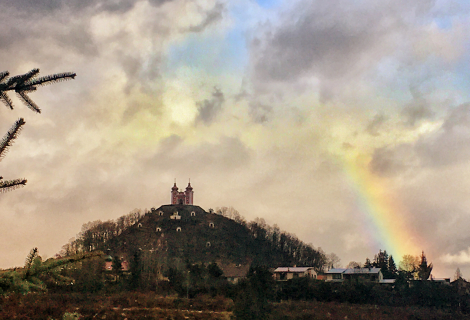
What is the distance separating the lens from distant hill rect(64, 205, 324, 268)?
354 feet

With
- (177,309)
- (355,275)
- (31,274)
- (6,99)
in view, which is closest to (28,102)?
(6,99)

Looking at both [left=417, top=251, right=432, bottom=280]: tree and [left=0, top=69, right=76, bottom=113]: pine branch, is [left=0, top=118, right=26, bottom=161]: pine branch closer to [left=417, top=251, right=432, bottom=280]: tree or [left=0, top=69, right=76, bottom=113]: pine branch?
[left=0, top=69, right=76, bottom=113]: pine branch

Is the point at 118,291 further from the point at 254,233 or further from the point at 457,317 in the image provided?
the point at 254,233

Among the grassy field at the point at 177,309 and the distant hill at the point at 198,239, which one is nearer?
the grassy field at the point at 177,309

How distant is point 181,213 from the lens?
134 m

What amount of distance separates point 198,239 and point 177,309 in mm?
76118

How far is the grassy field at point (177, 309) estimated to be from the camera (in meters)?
35.5

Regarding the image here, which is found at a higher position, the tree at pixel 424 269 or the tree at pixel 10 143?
the tree at pixel 10 143

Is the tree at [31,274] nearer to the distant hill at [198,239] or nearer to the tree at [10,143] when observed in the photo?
the tree at [10,143]

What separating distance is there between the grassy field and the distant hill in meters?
53.6

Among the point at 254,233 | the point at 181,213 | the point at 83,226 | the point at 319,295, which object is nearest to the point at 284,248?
the point at 254,233

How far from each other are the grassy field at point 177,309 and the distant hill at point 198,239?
176 ft

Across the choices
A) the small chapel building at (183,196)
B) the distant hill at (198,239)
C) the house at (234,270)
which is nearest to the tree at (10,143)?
the house at (234,270)

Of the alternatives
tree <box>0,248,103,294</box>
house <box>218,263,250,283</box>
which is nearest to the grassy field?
tree <box>0,248,103,294</box>
